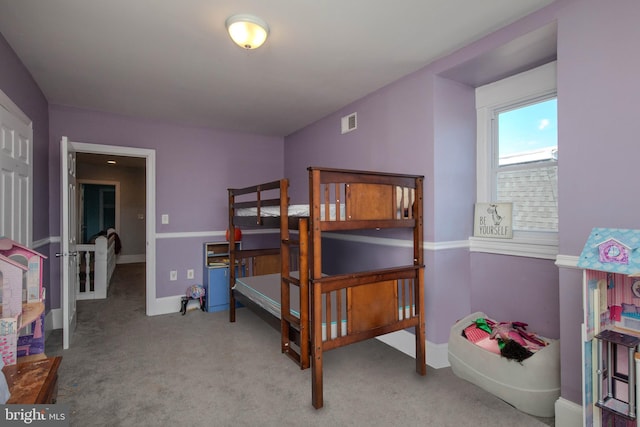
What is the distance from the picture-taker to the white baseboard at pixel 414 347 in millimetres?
2584

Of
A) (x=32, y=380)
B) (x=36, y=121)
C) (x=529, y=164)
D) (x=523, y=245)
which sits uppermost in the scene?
(x=36, y=121)

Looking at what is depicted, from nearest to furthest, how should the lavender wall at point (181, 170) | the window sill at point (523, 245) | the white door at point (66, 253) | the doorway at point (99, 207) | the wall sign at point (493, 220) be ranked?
the window sill at point (523, 245), the wall sign at point (493, 220), the white door at point (66, 253), the lavender wall at point (181, 170), the doorway at point (99, 207)

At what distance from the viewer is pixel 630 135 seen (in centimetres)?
158

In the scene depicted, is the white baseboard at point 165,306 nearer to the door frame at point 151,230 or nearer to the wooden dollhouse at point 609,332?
the door frame at point 151,230

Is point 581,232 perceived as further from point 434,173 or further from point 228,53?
point 228,53

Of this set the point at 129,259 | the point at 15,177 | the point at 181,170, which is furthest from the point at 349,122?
the point at 129,259

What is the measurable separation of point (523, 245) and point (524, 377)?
0.90 metres

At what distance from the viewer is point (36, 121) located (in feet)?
9.80

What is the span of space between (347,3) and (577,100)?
135cm

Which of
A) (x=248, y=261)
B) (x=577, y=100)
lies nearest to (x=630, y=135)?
(x=577, y=100)

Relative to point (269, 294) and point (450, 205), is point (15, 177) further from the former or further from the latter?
point (450, 205)

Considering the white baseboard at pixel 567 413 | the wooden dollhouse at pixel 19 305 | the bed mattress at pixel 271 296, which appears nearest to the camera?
the wooden dollhouse at pixel 19 305

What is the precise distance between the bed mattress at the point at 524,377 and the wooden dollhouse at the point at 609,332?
0.34m

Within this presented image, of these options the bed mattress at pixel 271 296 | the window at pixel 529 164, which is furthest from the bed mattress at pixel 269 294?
the window at pixel 529 164
